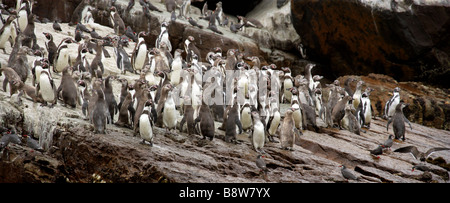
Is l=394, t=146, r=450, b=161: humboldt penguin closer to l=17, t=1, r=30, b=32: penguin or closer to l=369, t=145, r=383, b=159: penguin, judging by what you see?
l=369, t=145, r=383, b=159: penguin

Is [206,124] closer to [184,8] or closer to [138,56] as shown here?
[138,56]

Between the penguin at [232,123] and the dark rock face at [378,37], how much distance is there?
378 inches

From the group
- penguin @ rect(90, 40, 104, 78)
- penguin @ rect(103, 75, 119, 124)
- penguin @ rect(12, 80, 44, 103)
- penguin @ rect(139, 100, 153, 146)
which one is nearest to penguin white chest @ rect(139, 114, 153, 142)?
penguin @ rect(139, 100, 153, 146)

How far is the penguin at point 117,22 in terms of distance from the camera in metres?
18.5

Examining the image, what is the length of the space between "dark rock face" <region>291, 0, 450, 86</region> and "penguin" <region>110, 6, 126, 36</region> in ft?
23.9

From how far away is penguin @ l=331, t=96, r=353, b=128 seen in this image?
13125 millimetres

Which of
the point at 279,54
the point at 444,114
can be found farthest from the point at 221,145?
the point at 279,54

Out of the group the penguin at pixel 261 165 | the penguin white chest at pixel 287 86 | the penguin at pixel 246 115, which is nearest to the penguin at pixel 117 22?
the penguin white chest at pixel 287 86

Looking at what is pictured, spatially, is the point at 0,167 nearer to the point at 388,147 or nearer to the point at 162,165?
the point at 162,165

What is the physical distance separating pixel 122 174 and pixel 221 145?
236 centimetres

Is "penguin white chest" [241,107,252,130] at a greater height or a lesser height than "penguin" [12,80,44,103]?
lesser
